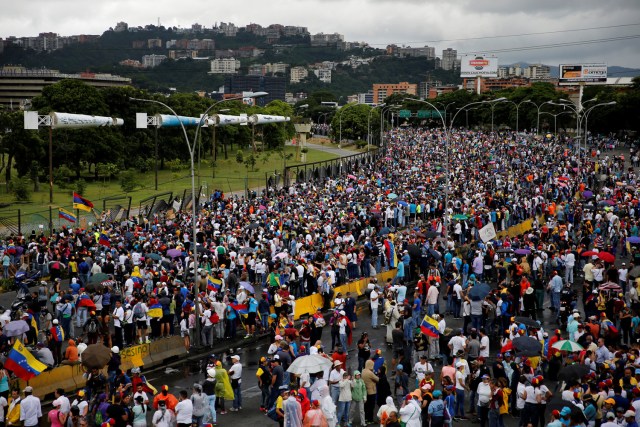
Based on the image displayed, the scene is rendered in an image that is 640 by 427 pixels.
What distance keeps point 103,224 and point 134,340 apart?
15.3m

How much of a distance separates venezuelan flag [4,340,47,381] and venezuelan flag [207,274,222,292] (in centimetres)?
678

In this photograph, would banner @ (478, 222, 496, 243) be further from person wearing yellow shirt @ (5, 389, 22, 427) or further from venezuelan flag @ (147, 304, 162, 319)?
person wearing yellow shirt @ (5, 389, 22, 427)

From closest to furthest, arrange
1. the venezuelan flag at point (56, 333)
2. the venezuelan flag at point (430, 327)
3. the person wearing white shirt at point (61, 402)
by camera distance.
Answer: the person wearing white shirt at point (61, 402)
the venezuelan flag at point (430, 327)
the venezuelan flag at point (56, 333)

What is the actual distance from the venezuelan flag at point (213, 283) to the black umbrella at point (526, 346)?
377 inches

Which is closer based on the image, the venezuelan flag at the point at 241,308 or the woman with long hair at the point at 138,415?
the woman with long hair at the point at 138,415

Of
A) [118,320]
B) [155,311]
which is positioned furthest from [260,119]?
[118,320]

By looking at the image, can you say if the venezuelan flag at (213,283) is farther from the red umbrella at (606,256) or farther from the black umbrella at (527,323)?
the red umbrella at (606,256)

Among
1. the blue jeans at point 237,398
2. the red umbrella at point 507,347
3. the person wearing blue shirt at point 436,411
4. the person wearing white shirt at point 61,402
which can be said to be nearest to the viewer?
the person wearing blue shirt at point 436,411

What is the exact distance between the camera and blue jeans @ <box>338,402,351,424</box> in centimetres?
1541

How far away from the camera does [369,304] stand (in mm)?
26453

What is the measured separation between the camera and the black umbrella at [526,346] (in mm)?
16062

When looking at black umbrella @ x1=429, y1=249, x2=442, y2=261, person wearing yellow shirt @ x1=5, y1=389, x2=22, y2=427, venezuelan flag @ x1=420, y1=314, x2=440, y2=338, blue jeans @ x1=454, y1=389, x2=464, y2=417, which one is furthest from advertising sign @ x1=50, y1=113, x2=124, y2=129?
blue jeans @ x1=454, y1=389, x2=464, y2=417

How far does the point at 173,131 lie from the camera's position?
80.3 metres

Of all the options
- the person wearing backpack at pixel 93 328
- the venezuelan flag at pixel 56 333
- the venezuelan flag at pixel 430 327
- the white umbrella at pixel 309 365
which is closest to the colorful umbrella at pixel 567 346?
the venezuelan flag at pixel 430 327
